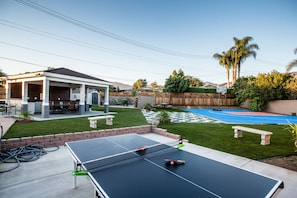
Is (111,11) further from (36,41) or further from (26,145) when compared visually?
(26,145)

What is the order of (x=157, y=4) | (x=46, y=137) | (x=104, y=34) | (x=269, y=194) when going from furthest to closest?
(x=104, y=34)
(x=157, y=4)
(x=46, y=137)
(x=269, y=194)

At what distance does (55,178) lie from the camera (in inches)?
A: 124

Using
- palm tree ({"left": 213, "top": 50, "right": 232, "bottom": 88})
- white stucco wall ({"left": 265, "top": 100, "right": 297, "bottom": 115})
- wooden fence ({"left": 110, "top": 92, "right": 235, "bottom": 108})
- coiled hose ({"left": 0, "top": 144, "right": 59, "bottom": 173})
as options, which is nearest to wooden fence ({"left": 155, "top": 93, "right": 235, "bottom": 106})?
wooden fence ({"left": 110, "top": 92, "right": 235, "bottom": 108})

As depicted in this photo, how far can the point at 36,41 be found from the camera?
16172 millimetres

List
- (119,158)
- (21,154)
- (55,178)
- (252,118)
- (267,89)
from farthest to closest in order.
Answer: (267,89) < (252,118) < (21,154) < (55,178) < (119,158)

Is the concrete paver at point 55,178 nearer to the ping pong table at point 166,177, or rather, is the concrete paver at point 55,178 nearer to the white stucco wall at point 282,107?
the ping pong table at point 166,177

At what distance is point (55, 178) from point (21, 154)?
1.84 metres

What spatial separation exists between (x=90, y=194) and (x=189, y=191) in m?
2.02

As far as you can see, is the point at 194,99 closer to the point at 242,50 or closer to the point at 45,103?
the point at 242,50

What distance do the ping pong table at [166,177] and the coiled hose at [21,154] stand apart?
2501 mm

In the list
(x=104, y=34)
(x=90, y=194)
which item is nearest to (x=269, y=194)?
(x=90, y=194)

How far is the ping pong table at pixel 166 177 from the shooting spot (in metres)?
1.39

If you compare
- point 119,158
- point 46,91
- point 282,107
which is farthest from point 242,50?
point 119,158

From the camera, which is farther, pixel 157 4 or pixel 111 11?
pixel 111 11
